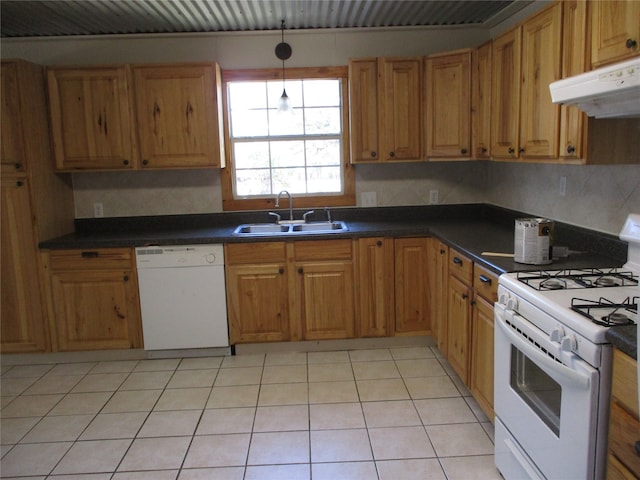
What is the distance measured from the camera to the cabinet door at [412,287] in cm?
348

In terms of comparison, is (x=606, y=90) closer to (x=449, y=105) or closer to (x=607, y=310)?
(x=607, y=310)

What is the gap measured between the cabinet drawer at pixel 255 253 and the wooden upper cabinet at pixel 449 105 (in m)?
1.33

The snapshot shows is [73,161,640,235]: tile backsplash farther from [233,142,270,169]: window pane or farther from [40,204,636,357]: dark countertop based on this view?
[233,142,270,169]: window pane

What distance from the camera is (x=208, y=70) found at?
3480 mm

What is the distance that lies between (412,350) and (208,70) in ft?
8.03

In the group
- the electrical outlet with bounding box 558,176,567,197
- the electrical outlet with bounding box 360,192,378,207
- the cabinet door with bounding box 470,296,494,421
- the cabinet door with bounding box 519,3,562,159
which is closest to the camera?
the cabinet door with bounding box 519,3,562,159

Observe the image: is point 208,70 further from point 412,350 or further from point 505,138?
point 412,350

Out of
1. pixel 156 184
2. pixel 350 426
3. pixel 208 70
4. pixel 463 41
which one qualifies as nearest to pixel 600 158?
pixel 350 426

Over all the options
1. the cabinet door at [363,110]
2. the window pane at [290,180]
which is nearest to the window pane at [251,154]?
the window pane at [290,180]

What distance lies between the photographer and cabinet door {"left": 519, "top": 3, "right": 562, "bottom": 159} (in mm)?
2258

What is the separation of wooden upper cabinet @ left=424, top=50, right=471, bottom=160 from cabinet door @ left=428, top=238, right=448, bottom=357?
0.69m

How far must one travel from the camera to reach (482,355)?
2.48m

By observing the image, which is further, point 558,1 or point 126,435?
point 126,435

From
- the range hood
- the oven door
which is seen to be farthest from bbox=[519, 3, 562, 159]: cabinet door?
the oven door
